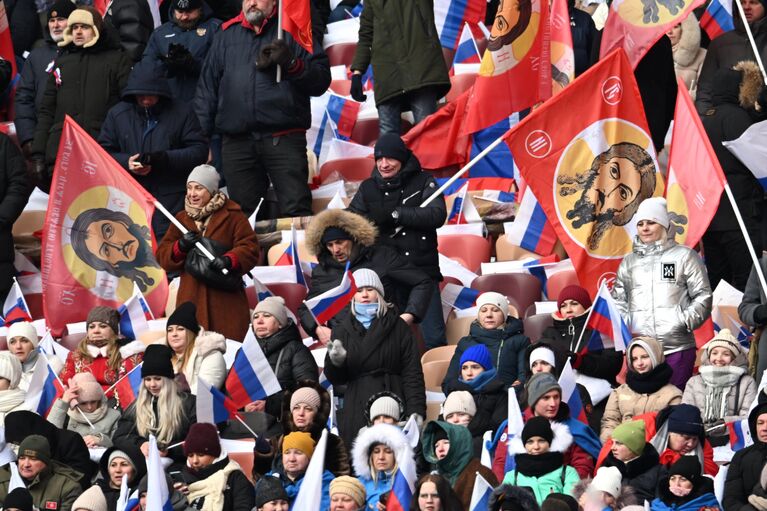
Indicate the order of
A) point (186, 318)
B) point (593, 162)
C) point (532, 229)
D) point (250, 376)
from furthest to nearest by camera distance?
1. point (532, 229)
2. point (593, 162)
3. point (186, 318)
4. point (250, 376)

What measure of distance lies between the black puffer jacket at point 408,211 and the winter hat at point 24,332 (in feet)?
7.13

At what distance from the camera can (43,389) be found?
16.6 metres

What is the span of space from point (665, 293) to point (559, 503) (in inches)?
125

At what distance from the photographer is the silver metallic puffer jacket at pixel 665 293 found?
16.1 metres

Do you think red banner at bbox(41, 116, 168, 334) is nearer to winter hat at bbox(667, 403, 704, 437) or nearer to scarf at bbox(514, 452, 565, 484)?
scarf at bbox(514, 452, 565, 484)

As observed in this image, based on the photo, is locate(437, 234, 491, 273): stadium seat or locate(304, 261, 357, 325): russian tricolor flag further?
locate(437, 234, 491, 273): stadium seat

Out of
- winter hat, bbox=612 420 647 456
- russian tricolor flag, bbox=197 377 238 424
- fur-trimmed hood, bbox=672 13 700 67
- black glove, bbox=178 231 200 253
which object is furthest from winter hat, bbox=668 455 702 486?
fur-trimmed hood, bbox=672 13 700 67

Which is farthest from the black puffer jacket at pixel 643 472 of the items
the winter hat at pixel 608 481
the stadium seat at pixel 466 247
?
the stadium seat at pixel 466 247

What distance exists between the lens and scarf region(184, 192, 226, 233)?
56.3ft

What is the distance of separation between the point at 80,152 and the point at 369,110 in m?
3.85

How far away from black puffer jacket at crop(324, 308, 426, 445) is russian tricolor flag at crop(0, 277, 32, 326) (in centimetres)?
374

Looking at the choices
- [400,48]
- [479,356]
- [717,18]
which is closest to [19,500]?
[479,356]

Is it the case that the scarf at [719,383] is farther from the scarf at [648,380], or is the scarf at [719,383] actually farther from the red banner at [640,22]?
the red banner at [640,22]

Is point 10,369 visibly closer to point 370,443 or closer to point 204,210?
point 204,210
